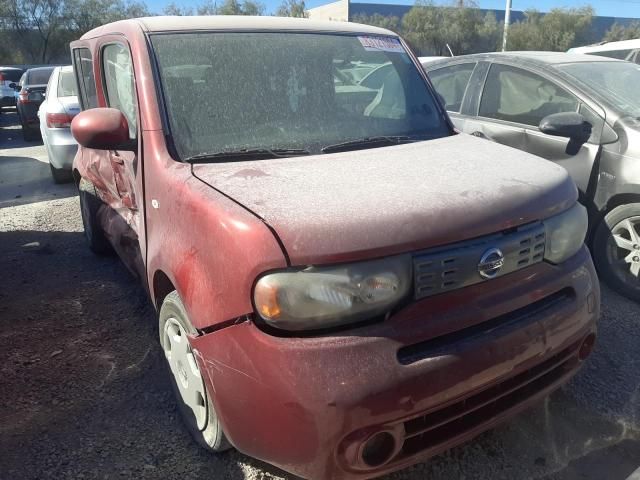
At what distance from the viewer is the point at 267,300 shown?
1772 millimetres

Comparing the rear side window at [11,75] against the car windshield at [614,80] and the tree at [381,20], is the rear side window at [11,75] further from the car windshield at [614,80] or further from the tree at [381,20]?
the tree at [381,20]

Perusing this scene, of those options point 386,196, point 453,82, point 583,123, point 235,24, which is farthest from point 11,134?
point 386,196

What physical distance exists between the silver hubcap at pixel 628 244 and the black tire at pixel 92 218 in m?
3.89

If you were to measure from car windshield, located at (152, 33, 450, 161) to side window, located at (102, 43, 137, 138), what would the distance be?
0.25m

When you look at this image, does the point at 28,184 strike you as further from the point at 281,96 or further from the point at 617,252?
the point at 617,252

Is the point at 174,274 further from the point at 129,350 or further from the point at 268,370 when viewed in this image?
the point at 129,350

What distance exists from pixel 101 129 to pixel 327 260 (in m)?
1.46

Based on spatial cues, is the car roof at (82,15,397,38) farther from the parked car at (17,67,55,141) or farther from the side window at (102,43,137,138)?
the parked car at (17,67,55,141)

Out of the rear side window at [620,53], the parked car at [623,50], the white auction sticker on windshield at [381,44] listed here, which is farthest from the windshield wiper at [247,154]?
the rear side window at [620,53]

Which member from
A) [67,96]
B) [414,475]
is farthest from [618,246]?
Answer: [67,96]

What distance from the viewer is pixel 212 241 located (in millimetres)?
1933

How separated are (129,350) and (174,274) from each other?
4.51 ft

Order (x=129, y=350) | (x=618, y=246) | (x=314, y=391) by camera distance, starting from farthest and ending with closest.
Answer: (x=618, y=246), (x=129, y=350), (x=314, y=391)

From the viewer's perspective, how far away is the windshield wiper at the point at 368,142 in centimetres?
262
